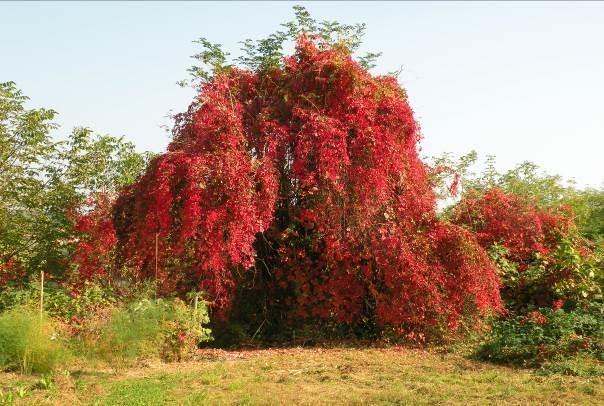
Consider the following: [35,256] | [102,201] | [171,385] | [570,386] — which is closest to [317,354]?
[171,385]

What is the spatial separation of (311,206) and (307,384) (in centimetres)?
400

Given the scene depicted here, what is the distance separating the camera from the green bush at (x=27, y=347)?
8133 mm

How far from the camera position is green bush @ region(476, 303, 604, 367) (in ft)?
28.5

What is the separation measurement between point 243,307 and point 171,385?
15.3 ft

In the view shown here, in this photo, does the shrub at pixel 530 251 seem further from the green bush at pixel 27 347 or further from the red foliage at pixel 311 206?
the green bush at pixel 27 347

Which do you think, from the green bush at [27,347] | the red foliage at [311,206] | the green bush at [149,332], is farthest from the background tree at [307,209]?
the green bush at [27,347]

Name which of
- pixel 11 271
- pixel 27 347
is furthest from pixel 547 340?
pixel 11 271

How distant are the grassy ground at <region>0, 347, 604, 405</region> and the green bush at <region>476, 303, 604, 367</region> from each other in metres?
0.45

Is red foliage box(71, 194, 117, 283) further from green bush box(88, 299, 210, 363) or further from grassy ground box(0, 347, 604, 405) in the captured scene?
grassy ground box(0, 347, 604, 405)

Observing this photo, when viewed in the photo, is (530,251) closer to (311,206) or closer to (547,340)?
(547,340)

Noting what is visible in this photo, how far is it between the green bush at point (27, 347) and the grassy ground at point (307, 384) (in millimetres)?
277

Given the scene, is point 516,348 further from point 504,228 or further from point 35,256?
point 35,256

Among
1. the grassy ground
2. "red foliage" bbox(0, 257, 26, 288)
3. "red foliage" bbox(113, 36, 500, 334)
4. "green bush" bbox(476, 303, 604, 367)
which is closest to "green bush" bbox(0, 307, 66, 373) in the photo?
the grassy ground

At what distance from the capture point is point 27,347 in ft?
26.6
